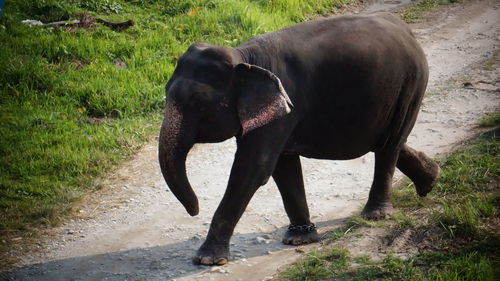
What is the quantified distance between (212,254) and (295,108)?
4.34ft

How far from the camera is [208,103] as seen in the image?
5.12 meters

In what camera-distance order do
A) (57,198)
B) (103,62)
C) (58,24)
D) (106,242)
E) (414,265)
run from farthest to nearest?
(58,24), (103,62), (57,198), (106,242), (414,265)

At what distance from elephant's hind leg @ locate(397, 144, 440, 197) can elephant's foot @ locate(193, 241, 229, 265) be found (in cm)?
191

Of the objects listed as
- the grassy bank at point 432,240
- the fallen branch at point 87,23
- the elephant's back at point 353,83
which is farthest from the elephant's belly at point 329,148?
the fallen branch at point 87,23

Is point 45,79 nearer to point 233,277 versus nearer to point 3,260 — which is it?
point 3,260

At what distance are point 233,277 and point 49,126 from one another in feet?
12.7

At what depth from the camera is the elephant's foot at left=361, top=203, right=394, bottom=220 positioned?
20.0 ft

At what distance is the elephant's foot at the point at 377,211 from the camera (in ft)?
20.0

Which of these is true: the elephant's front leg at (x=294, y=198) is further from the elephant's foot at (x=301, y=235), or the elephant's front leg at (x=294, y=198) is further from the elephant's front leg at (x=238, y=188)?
the elephant's front leg at (x=238, y=188)

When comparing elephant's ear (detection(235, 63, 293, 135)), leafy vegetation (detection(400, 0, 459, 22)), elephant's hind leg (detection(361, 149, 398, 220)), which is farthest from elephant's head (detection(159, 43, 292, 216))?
leafy vegetation (detection(400, 0, 459, 22))

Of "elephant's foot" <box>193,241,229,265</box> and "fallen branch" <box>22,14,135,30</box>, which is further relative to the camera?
"fallen branch" <box>22,14,135,30</box>

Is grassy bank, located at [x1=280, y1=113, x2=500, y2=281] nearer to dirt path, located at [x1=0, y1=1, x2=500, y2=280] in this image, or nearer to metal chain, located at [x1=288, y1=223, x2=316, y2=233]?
metal chain, located at [x1=288, y1=223, x2=316, y2=233]

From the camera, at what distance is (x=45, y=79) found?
9141mm

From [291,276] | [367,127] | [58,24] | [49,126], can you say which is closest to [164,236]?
[291,276]
